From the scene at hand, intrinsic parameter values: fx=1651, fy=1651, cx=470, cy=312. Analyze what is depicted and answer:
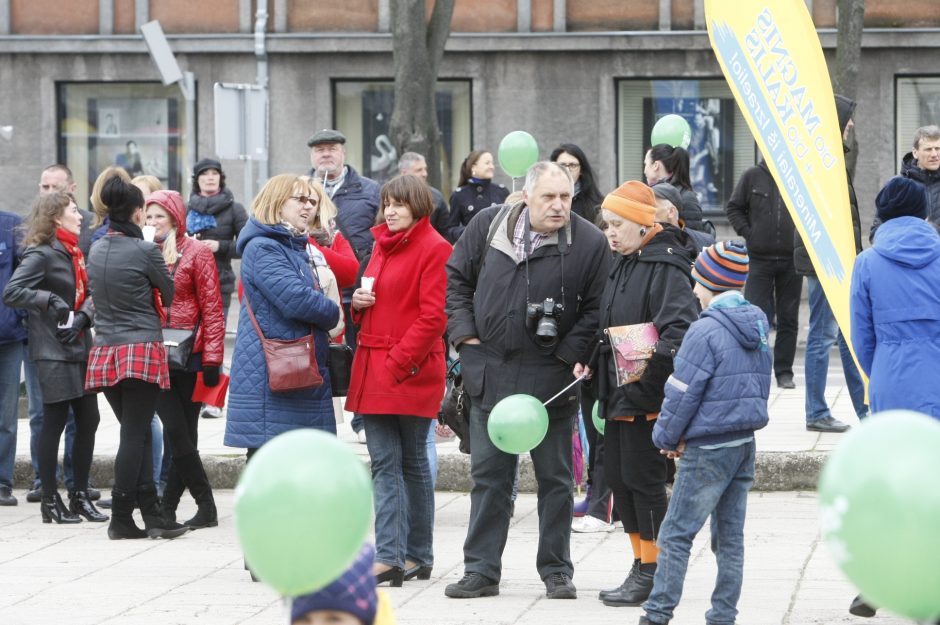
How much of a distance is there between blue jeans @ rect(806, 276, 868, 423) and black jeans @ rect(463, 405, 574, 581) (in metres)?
3.59

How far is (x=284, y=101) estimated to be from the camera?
79.0 ft

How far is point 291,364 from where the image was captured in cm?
789

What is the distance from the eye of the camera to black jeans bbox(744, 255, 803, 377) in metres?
13.2

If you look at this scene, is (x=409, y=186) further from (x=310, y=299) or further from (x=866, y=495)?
(x=866, y=495)

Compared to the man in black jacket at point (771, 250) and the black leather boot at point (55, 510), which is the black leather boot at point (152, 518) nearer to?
the black leather boot at point (55, 510)

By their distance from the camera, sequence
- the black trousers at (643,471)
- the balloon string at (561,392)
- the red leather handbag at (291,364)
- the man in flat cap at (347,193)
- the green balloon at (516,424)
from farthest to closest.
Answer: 1. the man in flat cap at (347,193)
2. the red leather handbag at (291,364)
3. the balloon string at (561,392)
4. the black trousers at (643,471)
5. the green balloon at (516,424)

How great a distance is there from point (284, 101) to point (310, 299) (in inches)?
652

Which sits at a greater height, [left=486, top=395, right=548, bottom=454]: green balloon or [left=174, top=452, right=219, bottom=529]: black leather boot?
[left=486, top=395, right=548, bottom=454]: green balloon

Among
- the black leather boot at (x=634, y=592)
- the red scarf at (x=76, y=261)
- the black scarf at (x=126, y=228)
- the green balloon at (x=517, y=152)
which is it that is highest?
the green balloon at (x=517, y=152)

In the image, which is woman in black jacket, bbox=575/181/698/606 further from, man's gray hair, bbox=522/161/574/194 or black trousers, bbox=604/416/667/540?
man's gray hair, bbox=522/161/574/194

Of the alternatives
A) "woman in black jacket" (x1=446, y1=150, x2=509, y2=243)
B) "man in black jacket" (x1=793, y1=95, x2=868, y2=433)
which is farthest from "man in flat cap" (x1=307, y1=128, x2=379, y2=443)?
"man in black jacket" (x1=793, y1=95, x2=868, y2=433)

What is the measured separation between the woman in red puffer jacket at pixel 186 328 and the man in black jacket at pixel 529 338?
2090 mm

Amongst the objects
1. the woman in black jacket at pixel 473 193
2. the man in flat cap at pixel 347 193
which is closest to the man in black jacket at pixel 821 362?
the woman in black jacket at pixel 473 193

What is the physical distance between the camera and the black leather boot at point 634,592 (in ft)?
23.7
